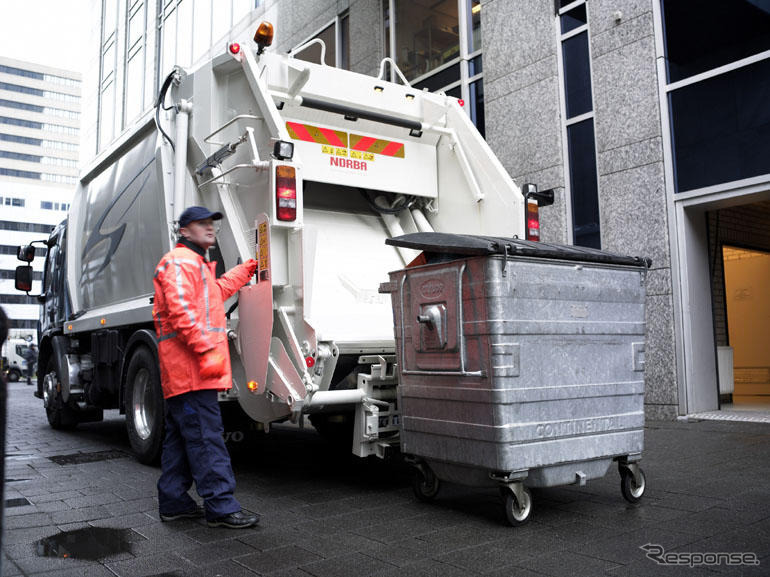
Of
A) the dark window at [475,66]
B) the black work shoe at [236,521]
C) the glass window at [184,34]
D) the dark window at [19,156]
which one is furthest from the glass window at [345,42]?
the dark window at [19,156]

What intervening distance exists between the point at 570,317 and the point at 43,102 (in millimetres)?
110531

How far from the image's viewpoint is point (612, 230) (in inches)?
295

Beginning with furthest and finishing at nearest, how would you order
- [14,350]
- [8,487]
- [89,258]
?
1. [14,350]
2. [89,258]
3. [8,487]

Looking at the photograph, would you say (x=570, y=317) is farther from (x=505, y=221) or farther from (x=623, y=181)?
(x=623, y=181)

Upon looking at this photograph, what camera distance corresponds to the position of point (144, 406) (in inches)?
203

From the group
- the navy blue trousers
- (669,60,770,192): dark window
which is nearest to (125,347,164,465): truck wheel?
the navy blue trousers

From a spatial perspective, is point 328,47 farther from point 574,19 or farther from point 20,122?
point 20,122

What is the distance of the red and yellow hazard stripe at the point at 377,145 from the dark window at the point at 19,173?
335 feet

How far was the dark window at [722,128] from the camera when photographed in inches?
256

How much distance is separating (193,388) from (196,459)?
343 millimetres

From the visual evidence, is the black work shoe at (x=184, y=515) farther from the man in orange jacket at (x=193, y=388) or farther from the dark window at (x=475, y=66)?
the dark window at (x=475, y=66)

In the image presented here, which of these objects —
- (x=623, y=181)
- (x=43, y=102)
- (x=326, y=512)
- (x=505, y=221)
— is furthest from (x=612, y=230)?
(x=43, y=102)

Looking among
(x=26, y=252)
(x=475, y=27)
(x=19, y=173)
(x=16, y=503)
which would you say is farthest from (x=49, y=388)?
(x=19, y=173)

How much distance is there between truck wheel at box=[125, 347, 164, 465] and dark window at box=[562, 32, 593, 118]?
5.54m
